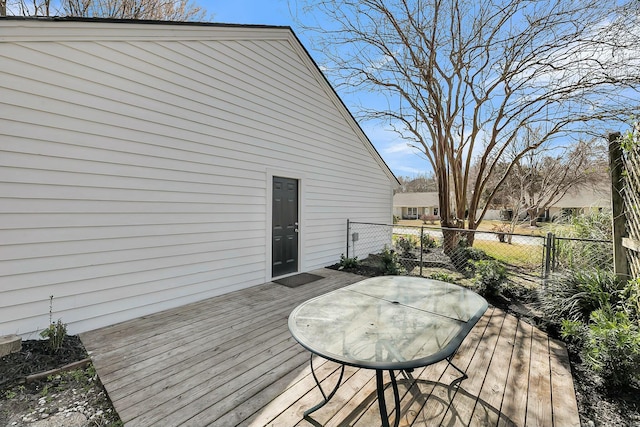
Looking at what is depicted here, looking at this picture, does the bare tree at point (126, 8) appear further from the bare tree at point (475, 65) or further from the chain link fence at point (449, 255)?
the chain link fence at point (449, 255)

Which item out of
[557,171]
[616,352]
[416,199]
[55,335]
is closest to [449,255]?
[616,352]

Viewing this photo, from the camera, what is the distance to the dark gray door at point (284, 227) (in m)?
4.92

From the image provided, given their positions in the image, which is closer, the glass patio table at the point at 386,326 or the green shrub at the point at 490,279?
the glass patio table at the point at 386,326

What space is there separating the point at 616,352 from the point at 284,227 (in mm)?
4288

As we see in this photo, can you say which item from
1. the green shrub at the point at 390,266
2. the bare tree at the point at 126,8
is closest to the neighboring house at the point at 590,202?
the green shrub at the point at 390,266

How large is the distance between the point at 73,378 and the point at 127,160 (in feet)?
7.13

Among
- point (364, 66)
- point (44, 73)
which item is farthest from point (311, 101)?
point (44, 73)

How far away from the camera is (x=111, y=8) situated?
708 centimetres

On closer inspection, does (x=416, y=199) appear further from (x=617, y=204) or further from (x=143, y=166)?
(x=143, y=166)

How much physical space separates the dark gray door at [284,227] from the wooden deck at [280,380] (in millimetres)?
1893

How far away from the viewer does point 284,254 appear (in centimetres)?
514

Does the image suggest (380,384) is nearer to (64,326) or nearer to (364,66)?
(64,326)

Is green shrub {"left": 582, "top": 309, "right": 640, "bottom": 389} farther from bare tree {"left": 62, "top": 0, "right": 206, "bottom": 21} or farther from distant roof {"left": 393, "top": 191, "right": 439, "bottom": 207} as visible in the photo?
distant roof {"left": 393, "top": 191, "right": 439, "bottom": 207}

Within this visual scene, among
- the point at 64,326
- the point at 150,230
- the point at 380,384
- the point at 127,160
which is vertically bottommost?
the point at 64,326
